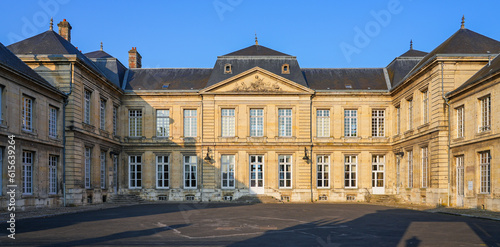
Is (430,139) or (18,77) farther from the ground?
(18,77)

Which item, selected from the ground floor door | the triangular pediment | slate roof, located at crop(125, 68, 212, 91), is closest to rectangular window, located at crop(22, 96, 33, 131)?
slate roof, located at crop(125, 68, 212, 91)

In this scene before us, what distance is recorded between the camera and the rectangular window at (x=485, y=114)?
19.4 metres

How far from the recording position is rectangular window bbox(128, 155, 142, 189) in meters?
30.1

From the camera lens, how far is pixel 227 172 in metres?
29.7

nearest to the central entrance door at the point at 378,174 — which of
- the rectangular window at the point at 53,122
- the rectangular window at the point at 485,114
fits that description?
the rectangular window at the point at 485,114

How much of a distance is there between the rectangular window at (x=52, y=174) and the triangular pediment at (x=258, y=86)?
1024cm

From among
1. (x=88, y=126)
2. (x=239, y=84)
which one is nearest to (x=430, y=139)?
(x=239, y=84)

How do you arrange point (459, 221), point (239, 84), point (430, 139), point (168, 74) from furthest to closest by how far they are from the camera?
point (168, 74), point (239, 84), point (430, 139), point (459, 221)

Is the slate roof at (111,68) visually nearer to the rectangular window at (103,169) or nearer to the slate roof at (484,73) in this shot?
the rectangular window at (103,169)

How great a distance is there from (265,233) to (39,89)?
1386 centimetres

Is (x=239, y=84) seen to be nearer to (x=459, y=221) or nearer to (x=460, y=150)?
(x=460, y=150)

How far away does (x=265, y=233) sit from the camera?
1158 cm

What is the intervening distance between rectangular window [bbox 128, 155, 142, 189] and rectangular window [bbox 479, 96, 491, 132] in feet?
64.8

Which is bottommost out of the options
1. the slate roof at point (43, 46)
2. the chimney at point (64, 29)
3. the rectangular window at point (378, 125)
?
the rectangular window at point (378, 125)
